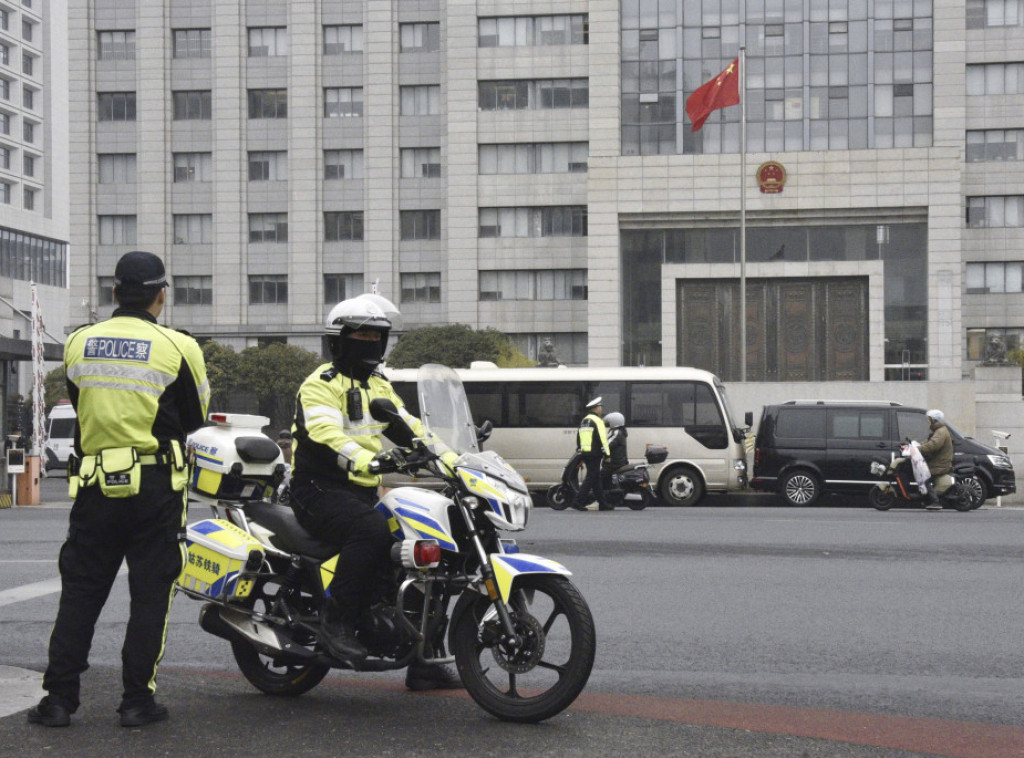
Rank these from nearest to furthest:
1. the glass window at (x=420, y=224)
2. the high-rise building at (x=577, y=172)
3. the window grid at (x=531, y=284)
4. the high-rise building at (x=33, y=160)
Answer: the high-rise building at (x=577, y=172)
the window grid at (x=531, y=284)
the glass window at (x=420, y=224)
the high-rise building at (x=33, y=160)

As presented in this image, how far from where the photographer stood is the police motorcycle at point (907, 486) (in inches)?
838

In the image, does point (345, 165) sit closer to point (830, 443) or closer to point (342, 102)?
point (342, 102)

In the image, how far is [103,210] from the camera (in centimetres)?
6500

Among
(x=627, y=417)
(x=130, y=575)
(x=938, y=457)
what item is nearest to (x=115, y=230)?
(x=627, y=417)

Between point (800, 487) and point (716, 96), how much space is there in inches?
823

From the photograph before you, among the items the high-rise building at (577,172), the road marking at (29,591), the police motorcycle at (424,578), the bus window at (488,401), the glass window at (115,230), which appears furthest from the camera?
the glass window at (115,230)

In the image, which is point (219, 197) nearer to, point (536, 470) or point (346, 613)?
point (536, 470)

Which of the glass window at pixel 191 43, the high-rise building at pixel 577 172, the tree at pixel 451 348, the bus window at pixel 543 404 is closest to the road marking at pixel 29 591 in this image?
the bus window at pixel 543 404

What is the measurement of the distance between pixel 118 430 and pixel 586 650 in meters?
2.05

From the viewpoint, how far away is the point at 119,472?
5.09 meters

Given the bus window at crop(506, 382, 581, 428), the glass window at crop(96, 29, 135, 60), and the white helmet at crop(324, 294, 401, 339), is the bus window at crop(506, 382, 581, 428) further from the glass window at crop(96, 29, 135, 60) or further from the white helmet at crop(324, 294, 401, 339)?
the glass window at crop(96, 29, 135, 60)

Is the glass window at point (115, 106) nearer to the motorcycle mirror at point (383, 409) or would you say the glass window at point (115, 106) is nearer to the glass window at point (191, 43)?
the glass window at point (191, 43)

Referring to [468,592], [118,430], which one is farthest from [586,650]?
[118,430]

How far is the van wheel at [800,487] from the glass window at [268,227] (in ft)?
146
